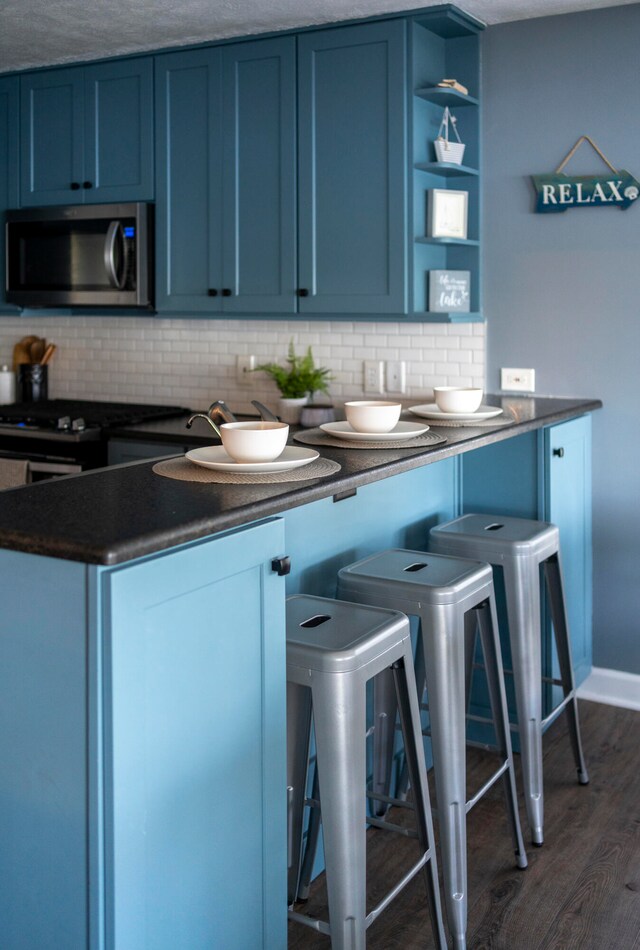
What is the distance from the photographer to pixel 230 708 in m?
1.83

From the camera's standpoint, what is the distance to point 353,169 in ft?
12.2

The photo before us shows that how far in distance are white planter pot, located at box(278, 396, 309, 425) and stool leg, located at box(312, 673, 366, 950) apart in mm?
2168

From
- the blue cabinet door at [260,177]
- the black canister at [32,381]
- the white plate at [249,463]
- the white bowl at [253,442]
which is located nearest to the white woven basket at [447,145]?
the blue cabinet door at [260,177]

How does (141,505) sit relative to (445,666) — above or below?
above

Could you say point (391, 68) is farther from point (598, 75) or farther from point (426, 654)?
point (426, 654)

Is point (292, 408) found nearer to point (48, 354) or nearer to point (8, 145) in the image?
point (48, 354)

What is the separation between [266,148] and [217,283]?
57cm

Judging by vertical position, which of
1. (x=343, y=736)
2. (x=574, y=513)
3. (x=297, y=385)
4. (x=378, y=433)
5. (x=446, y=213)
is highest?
(x=446, y=213)

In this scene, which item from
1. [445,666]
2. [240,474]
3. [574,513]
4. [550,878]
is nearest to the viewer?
[240,474]

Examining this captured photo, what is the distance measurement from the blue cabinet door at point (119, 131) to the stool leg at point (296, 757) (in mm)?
2652

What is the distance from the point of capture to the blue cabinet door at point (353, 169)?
362 centimetres

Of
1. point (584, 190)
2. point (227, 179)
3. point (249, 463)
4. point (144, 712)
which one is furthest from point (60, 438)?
point (144, 712)

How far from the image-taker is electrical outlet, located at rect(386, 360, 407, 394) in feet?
13.2

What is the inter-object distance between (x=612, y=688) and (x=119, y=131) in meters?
3.08
